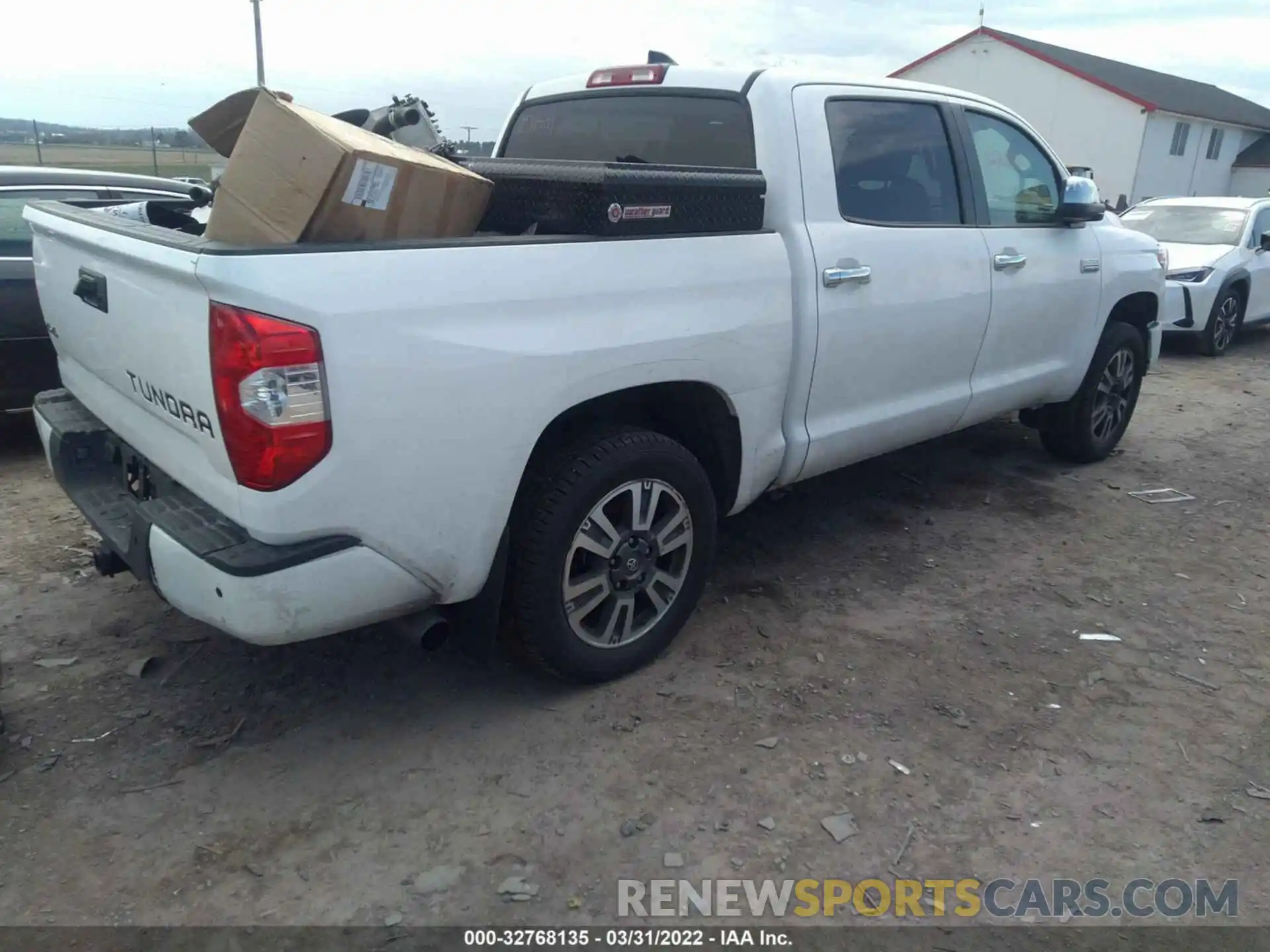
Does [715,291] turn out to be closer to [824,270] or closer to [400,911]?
[824,270]

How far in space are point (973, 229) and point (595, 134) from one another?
5.56ft

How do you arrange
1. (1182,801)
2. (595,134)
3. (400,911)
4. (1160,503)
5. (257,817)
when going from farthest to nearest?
(1160,503), (595,134), (1182,801), (257,817), (400,911)

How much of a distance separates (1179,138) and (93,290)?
38.2 m

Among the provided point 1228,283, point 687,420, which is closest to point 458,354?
point 687,420

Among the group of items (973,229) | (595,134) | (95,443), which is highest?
(595,134)

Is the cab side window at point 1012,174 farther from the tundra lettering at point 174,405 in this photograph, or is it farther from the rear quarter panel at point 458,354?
the tundra lettering at point 174,405

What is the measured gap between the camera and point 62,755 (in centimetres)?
286

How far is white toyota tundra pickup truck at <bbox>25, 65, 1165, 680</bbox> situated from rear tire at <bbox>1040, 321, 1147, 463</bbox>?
91 cm

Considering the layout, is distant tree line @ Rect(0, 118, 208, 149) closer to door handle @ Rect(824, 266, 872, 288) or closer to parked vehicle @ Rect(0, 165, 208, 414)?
parked vehicle @ Rect(0, 165, 208, 414)

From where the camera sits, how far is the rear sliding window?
3.62m

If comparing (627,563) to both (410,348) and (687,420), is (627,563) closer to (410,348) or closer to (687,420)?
(687,420)

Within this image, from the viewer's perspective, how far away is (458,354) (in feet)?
8.18

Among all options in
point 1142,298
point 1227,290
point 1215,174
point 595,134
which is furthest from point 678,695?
point 1215,174

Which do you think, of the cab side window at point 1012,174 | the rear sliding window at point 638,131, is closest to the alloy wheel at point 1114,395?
the cab side window at point 1012,174
